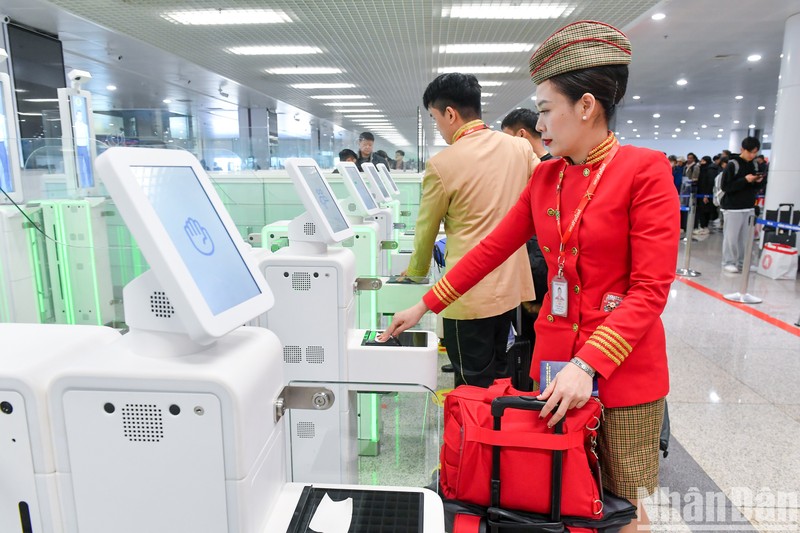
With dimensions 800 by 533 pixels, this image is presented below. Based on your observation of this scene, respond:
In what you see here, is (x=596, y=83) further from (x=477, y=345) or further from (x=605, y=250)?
(x=477, y=345)

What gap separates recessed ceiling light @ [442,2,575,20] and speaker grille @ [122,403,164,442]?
22.3 ft

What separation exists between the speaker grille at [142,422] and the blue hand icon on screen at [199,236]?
0.24 m

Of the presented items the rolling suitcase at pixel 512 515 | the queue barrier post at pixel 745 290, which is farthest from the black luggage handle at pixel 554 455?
the queue barrier post at pixel 745 290

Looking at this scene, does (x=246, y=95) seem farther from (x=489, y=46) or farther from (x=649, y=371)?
(x=649, y=371)

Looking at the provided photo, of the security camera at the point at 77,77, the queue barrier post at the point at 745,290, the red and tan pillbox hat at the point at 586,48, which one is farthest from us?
the queue barrier post at the point at 745,290

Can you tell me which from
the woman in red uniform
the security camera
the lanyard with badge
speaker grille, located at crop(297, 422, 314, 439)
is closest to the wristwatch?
the woman in red uniform

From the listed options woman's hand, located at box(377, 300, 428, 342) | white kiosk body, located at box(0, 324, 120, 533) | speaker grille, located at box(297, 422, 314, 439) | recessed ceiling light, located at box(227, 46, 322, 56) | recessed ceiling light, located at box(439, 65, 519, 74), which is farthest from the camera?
recessed ceiling light, located at box(439, 65, 519, 74)

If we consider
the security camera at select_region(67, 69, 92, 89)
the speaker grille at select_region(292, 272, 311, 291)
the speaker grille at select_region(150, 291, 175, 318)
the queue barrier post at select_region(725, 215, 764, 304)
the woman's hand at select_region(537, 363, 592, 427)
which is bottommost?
the queue barrier post at select_region(725, 215, 764, 304)

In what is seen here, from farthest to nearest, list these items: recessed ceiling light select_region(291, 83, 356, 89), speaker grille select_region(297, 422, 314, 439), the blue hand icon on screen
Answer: recessed ceiling light select_region(291, 83, 356, 89), speaker grille select_region(297, 422, 314, 439), the blue hand icon on screen

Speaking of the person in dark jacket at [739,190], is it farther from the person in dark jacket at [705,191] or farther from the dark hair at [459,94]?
the dark hair at [459,94]

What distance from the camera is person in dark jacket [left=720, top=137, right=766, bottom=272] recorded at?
666 cm

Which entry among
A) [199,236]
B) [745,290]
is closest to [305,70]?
[745,290]

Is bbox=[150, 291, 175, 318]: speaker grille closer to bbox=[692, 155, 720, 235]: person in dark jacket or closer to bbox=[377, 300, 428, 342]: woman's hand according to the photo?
bbox=[377, 300, 428, 342]: woman's hand

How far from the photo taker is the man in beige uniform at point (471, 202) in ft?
7.13
